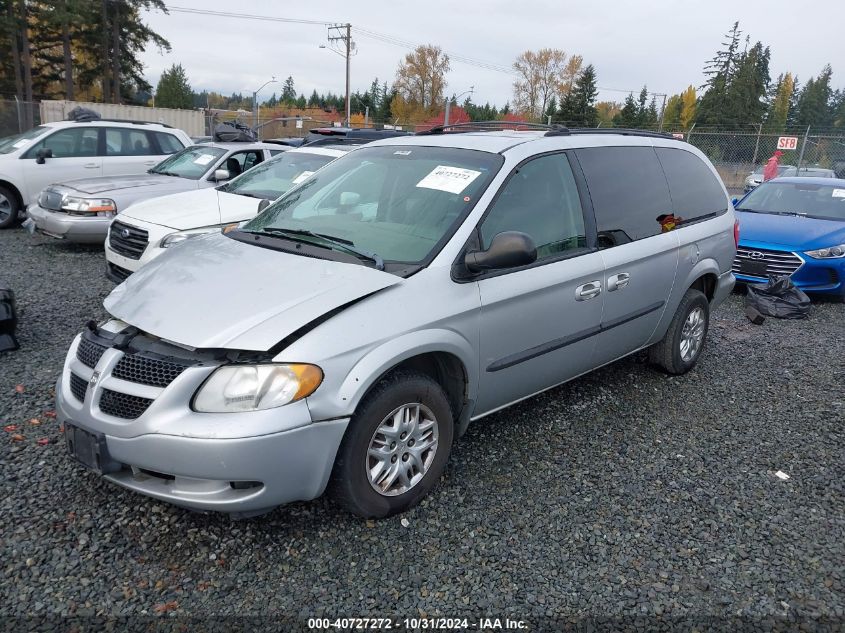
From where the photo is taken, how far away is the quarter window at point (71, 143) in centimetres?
1009

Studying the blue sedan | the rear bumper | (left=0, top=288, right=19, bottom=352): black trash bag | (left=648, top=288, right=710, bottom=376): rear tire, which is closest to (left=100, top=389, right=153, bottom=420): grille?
(left=0, top=288, right=19, bottom=352): black trash bag

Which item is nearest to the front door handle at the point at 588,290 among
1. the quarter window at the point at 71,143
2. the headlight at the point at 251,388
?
the headlight at the point at 251,388

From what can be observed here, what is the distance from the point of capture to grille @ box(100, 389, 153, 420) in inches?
102

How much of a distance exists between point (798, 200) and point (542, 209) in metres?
7.18

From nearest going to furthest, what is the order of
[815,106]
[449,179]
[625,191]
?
[449,179], [625,191], [815,106]

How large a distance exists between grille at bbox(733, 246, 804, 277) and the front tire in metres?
6.18

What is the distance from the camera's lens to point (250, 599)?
2.47 meters

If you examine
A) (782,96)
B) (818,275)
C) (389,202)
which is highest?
(782,96)

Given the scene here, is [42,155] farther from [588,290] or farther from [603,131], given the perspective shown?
[588,290]

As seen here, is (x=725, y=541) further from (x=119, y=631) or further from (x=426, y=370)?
(x=119, y=631)

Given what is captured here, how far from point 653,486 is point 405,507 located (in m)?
1.43

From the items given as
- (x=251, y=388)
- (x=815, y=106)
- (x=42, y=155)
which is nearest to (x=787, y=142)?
(x=42, y=155)

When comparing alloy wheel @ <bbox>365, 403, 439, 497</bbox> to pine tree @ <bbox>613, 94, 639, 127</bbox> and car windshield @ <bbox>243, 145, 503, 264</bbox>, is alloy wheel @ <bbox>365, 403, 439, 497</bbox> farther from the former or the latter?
pine tree @ <bbox>613, 94, 639, 127</bbox>

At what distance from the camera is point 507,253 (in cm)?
301
